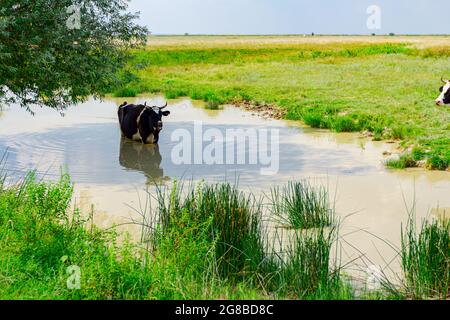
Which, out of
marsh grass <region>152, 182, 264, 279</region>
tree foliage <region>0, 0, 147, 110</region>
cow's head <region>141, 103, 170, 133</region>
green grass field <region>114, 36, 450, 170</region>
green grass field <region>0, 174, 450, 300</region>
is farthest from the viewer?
green grass field <region>114, 36, 450, 170</region>

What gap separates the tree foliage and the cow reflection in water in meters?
1.49

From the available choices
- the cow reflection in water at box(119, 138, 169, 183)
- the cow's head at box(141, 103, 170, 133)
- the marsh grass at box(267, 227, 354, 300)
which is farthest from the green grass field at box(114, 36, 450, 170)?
the marsh grass at box(267, 227, 354, 300)

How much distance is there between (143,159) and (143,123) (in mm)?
2029

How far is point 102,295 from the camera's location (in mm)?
6102

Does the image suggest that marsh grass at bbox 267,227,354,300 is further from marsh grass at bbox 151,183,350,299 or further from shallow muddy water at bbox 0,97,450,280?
shallow muddy water at bbox 0,97,450,280

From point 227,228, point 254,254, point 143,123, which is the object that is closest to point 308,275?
point 254,254

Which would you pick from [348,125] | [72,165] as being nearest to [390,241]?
[72,165]

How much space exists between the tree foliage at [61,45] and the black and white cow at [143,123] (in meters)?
0.93

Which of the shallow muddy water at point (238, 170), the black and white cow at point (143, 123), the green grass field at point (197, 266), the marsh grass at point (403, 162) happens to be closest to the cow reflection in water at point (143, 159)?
the shallow muddy water at point (238, 170)

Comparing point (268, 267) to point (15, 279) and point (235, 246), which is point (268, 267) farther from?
point (15, 279)

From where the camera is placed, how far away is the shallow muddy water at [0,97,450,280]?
1002 cm

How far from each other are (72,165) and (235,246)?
750cm

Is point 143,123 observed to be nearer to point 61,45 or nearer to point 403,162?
point 61,45
